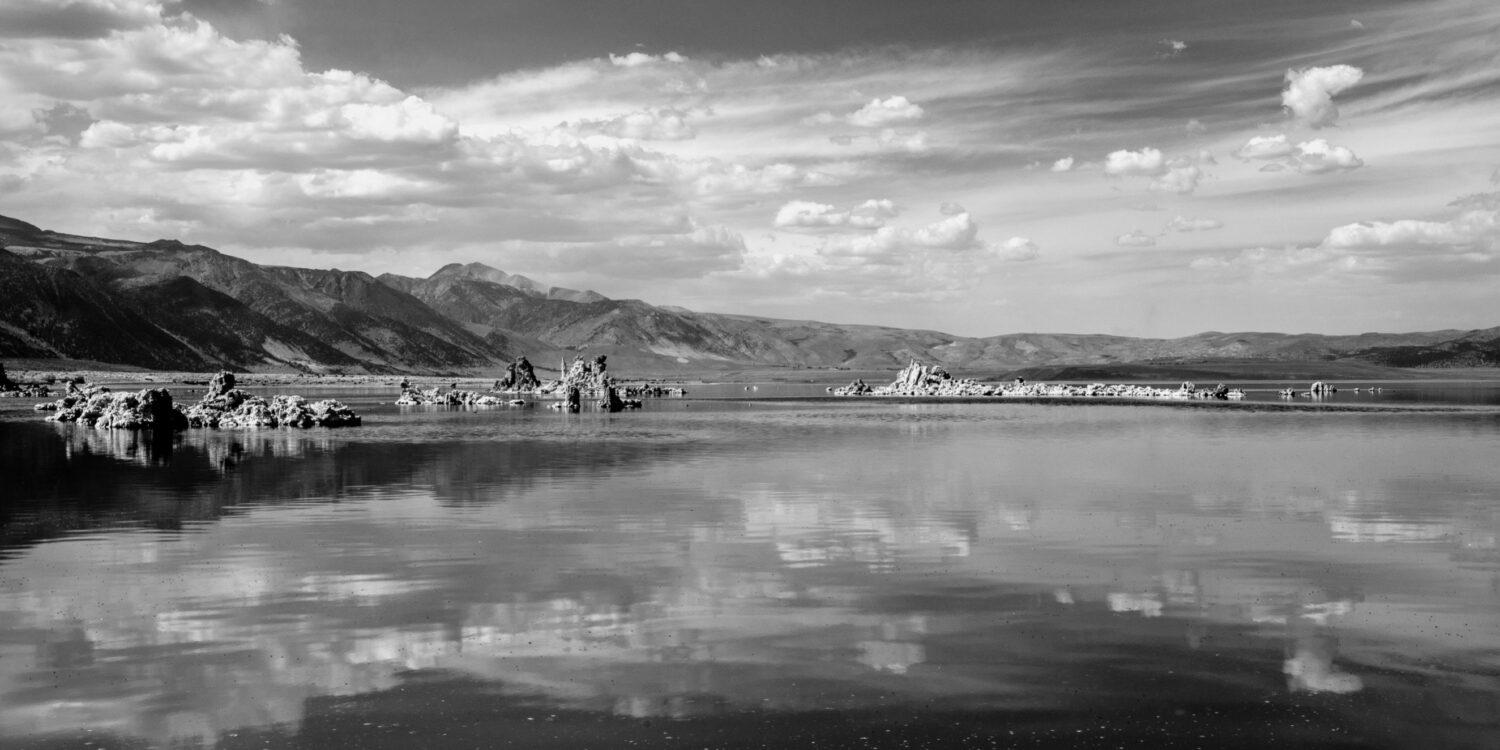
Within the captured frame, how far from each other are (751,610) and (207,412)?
71601 mm

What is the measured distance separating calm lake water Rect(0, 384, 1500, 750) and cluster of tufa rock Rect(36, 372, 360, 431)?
111 feet

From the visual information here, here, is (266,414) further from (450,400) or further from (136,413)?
(450,400)

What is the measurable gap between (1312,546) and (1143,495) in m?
10.4

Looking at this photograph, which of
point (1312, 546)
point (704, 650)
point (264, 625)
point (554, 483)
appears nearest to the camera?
point (704, 650)

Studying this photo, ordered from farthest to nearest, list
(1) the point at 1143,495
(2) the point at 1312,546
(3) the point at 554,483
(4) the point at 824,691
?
(3) the point at 554,483 → (1) the point at 1143,495 → (2) the point at 1312,546 → (4) the point at 824,691

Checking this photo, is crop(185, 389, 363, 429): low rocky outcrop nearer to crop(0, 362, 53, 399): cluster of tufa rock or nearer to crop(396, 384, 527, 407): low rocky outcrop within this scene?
crop(396, 384, 527, 407): low rocky outcrop

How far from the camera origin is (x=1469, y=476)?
4141 centimetres

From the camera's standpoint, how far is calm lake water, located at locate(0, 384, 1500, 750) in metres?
13.5

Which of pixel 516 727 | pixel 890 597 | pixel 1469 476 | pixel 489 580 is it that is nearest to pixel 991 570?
pixel 890 597

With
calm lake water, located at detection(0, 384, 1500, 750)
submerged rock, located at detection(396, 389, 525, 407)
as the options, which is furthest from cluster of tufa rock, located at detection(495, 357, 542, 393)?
calm lake water, located at detection(0, 384, 1500, 750)

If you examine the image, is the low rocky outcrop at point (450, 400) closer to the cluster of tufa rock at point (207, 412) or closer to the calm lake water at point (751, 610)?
the cluster of tufa rock at point (207, 412)

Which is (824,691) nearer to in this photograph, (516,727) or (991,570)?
(516,727)

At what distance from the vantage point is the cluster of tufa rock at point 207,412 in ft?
244

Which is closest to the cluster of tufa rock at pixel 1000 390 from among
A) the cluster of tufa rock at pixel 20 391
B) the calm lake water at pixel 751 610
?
the cluster of tufa rock at pixel 20 391
